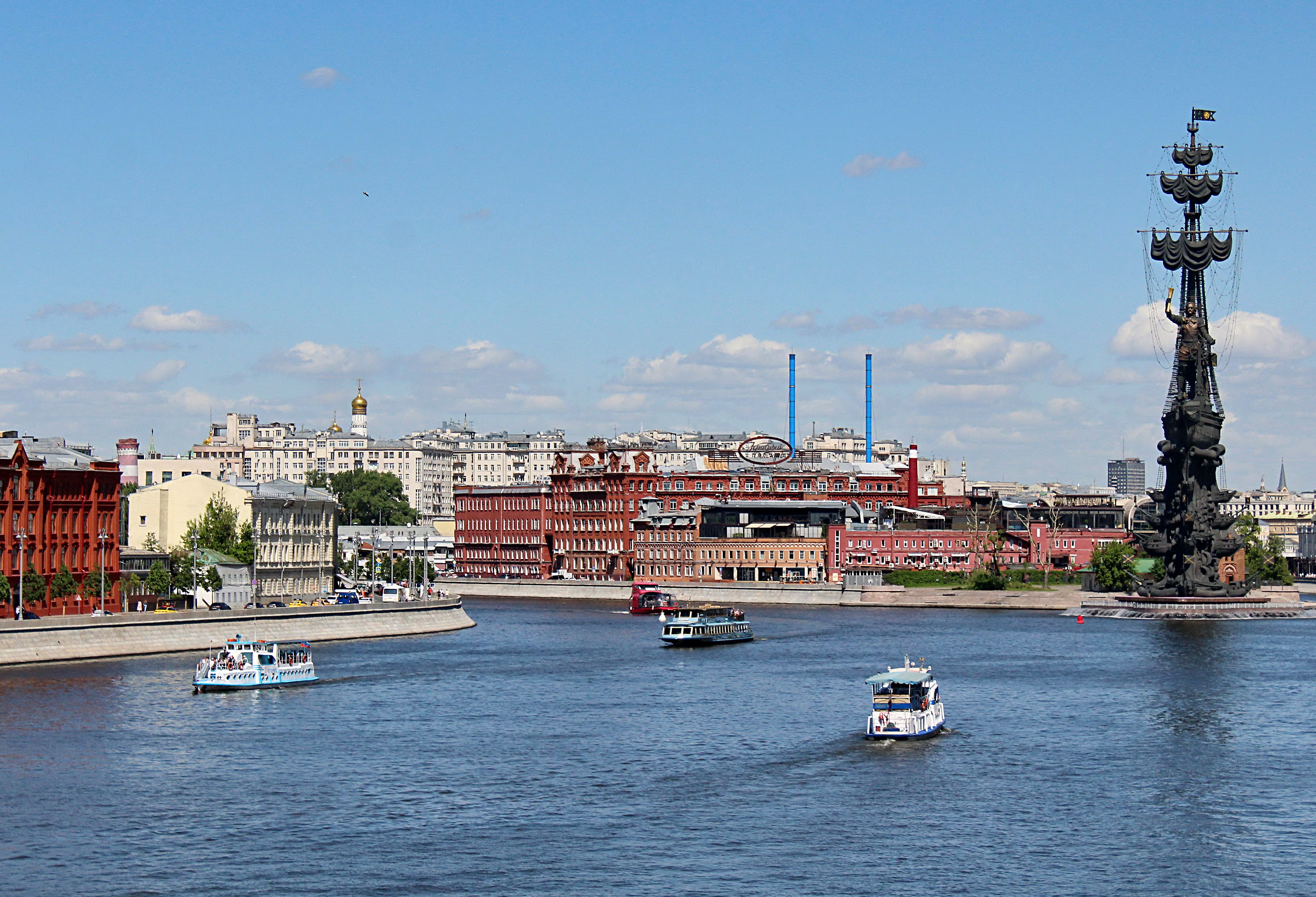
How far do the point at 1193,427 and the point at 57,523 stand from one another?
9752cm

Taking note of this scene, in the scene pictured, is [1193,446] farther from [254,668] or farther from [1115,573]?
[254,668]

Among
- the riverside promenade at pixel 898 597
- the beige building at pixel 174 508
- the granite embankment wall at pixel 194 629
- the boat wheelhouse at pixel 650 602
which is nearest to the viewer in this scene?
the granite embankment wall at pixel 194 629

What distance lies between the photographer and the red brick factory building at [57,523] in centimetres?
11338

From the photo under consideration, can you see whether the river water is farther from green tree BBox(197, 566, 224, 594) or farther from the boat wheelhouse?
the boat wheelhouse

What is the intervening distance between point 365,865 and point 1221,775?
1290 inches

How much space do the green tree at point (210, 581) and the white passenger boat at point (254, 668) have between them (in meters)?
42.6

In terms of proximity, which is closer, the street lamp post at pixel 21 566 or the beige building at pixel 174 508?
the street lamp post at pixel 21 566

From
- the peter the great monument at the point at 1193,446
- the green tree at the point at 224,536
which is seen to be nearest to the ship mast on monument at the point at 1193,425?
the peter the great monument at the point at 1193,446

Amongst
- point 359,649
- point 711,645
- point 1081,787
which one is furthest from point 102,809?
point 711,645

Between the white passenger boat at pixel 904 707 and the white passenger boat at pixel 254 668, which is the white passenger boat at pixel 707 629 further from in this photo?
the white passenger boat at pixel 904 707

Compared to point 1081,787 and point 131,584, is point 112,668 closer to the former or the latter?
point 131,584

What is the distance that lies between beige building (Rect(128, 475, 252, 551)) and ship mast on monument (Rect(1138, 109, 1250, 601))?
3139 inches

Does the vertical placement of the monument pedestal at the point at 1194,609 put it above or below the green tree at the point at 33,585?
below

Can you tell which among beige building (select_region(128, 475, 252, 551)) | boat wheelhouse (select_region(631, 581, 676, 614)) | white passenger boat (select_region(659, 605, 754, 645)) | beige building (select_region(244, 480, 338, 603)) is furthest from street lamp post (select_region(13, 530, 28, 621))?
boat wheelhouse (select_region(631, 581, 676, 614))
